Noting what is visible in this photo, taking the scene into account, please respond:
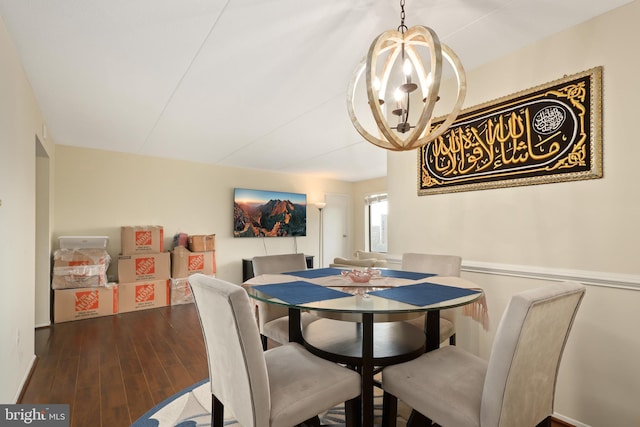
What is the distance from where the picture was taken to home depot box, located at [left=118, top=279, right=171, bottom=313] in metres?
4.20

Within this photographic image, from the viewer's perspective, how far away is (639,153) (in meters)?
1.65

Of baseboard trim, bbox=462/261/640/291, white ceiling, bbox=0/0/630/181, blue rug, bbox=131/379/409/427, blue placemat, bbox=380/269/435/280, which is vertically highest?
white ceiling, bbox=0/0/630/181

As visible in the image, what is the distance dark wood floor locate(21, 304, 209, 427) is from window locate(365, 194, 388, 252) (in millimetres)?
4421

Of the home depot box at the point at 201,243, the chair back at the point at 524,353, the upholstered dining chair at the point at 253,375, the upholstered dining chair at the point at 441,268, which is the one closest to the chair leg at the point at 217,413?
A: the upholstered dining chair at the point at 253,375

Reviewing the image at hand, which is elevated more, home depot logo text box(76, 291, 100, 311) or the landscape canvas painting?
the landscape canvas painting

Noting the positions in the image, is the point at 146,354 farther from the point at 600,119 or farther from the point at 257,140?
the point at 600,119

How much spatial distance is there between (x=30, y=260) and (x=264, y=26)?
261 cm

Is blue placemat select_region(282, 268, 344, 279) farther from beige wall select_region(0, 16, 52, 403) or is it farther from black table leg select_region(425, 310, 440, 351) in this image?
beige wall select_region(0, 16, 52, 403)

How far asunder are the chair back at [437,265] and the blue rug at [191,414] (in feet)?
2.27

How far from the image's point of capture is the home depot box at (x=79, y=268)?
375cm

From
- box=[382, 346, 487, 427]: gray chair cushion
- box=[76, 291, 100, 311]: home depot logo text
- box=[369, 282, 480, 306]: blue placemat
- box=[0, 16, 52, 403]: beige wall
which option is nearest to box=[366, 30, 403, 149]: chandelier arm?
box=[369, 282, 480, 306]: blue placemat

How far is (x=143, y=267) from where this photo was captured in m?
4.38

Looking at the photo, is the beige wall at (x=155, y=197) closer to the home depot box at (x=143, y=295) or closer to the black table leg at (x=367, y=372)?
the home depot box at (x=143, y=295)

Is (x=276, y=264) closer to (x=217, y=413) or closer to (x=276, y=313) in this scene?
(x=276, y=313)
